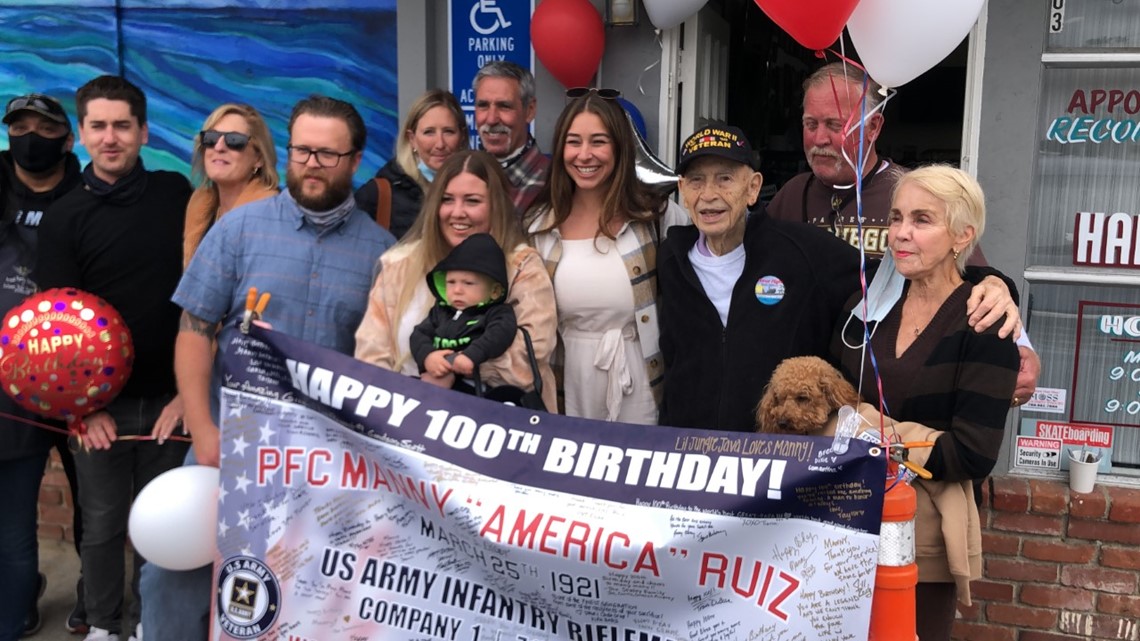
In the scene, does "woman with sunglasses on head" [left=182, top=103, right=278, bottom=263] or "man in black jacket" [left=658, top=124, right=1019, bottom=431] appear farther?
"woman with sunglasses on head" [left=182, top=103, right=278, bottom=263]

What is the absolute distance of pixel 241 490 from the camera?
2.91 m

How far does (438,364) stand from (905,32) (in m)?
1.65

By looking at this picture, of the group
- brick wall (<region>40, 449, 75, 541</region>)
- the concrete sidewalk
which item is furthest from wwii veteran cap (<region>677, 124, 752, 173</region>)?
brick wall (<region>40, 449, 75, 541</region>)

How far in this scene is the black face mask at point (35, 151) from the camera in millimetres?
3951

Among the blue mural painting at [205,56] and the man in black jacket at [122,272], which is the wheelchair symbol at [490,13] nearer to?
the blue mural painting at [205,56]

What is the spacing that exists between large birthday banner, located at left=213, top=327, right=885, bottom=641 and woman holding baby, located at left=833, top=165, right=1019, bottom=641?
342 millimetres

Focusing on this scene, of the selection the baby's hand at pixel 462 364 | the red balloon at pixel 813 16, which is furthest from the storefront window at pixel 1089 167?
the baby's hand at pixel 462 364

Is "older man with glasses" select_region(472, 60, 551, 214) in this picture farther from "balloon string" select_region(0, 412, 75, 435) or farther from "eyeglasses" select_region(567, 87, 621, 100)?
"balloon string" select_region(0, 412, 75, 435)

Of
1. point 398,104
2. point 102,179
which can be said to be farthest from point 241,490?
point 398,104

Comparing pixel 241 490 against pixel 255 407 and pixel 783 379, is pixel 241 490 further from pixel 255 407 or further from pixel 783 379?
pixel 783 379

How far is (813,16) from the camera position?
291 cm

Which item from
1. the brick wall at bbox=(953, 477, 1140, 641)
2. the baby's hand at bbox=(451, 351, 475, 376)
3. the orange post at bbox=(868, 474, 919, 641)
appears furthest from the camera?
the brick wall at bbox=(953, 477, 1140, 641)

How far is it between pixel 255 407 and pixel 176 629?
0.88 metres

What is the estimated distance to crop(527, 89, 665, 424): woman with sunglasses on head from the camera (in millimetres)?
3330
